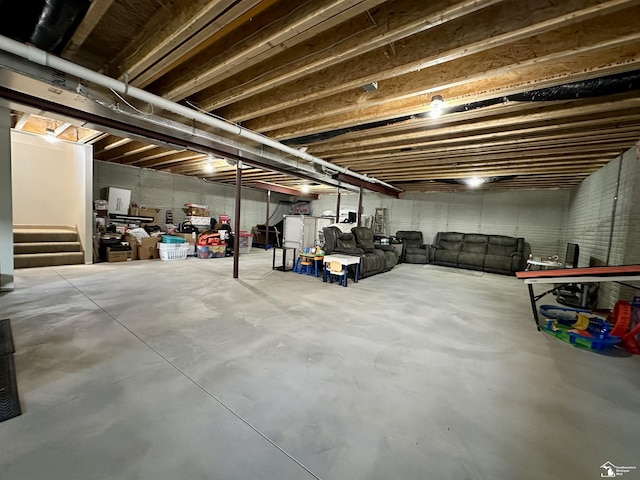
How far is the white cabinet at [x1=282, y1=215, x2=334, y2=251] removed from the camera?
6129mm

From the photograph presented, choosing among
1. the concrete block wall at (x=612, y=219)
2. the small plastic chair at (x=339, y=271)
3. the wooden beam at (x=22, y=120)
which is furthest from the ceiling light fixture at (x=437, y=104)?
the wooden beam at (x=22, y=120)

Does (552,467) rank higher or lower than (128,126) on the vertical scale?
lower

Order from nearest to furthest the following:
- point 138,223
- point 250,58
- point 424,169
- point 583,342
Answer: point 250,58
point 583,342
point 424,169
point 138,223

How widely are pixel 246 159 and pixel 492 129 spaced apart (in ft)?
13.4

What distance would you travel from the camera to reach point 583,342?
2689 mm

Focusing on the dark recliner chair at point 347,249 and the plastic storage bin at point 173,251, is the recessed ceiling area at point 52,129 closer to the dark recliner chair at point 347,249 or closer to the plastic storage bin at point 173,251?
the plastic storage bin at point 173,251

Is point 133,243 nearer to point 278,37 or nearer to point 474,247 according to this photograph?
point 278,37

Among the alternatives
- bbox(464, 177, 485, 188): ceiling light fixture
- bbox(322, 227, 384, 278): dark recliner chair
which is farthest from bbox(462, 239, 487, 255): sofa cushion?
bbox(322, 227, 384, 278): dark recliner chair

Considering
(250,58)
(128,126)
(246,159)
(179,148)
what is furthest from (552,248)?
(128,126)

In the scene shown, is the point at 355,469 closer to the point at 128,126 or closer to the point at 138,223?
the point at 128,126

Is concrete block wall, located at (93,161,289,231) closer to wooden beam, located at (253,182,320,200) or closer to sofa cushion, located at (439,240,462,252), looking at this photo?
wooden beam, located at (253,182,320,200)

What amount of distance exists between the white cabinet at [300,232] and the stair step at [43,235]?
4809mm

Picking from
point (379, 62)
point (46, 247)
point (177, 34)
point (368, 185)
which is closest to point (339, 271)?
point (379, 62)

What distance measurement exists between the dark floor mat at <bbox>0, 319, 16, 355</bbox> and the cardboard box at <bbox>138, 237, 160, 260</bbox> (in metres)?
4.49
